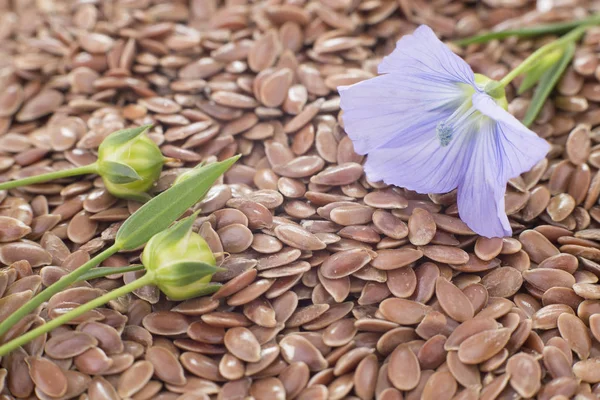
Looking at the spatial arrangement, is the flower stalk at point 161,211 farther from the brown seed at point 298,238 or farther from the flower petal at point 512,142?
the flower petal at point 512,142

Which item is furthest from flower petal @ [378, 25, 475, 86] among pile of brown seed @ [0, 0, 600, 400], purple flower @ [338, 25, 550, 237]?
pile of brown seed @ [0, 0, 600, 400]

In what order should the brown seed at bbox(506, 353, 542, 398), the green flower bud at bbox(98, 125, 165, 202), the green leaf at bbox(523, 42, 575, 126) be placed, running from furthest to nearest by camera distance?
the green leaf at bbox(523, 42, 575, 126) → the green flower bud at bbox(98, 125, 165, 202) → the brown seed at bbox(506, 353, 542, 398)

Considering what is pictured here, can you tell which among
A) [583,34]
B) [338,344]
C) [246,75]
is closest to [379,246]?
[338,344]

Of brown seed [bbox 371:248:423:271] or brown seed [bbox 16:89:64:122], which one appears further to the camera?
brown seed [bbox 16:89:64:122]

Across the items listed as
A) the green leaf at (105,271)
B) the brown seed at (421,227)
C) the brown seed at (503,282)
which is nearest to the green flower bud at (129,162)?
the green leaf at (105,271)

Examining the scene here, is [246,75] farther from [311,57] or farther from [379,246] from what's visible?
[379,246]

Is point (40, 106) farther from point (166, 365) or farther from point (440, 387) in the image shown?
point (440, 387)

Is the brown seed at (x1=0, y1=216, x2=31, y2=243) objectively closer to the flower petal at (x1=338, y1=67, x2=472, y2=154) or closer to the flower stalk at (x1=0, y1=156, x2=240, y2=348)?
the flower stalk at (x1=0, y1=156, x2=240, y2=348)

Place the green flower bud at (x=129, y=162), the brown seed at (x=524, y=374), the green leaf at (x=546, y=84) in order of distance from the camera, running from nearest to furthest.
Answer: the brown seed at (x=524, y=374), the green flower bud at (x=129, y=162), the green leaf at (x=546, y=84)
